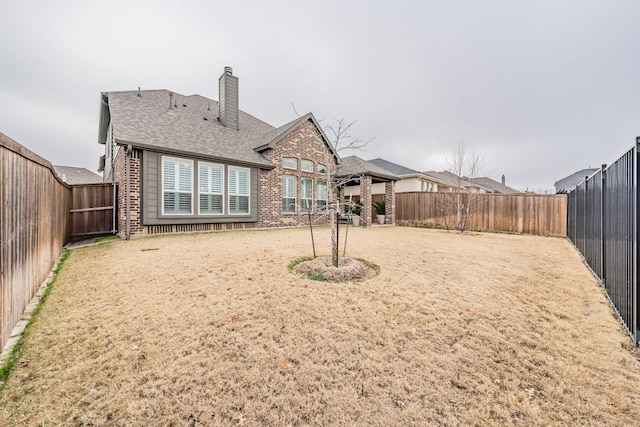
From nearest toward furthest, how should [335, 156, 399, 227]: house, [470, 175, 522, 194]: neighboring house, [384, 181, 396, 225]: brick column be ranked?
[335, 156, 399, 227]: house → [384, 181, 396, 225]: brick column → [470, 175, 522, 194]: neighboring house

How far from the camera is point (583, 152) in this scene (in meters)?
21.5

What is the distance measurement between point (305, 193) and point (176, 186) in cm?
649

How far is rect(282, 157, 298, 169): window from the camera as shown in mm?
12953

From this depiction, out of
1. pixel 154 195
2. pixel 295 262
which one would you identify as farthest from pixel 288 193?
pixel 295 262

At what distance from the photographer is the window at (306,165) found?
13.7 meters

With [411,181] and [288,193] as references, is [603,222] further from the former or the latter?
[411,181]

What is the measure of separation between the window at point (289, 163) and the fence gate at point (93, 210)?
7.06 metres

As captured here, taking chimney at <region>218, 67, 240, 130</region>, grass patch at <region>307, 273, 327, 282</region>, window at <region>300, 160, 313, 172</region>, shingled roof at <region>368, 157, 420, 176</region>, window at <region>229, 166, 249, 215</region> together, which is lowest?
grass patch at <region>307, 273, 327, 282</region>

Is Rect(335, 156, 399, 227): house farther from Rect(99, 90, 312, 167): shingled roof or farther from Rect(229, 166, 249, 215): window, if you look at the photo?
Rect(99, 90, 312, 167): shingled roof

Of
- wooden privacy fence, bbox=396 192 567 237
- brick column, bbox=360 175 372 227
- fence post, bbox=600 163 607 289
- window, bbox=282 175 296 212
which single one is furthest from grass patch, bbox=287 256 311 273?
wooden privacy fence, bbox=396 192 567 237

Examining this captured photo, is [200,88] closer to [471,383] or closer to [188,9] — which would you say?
[188,9]

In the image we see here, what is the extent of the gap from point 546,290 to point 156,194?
10.9 m

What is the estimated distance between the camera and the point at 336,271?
14.6 ft

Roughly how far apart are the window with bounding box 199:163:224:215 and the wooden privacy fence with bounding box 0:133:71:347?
552 centimetres
